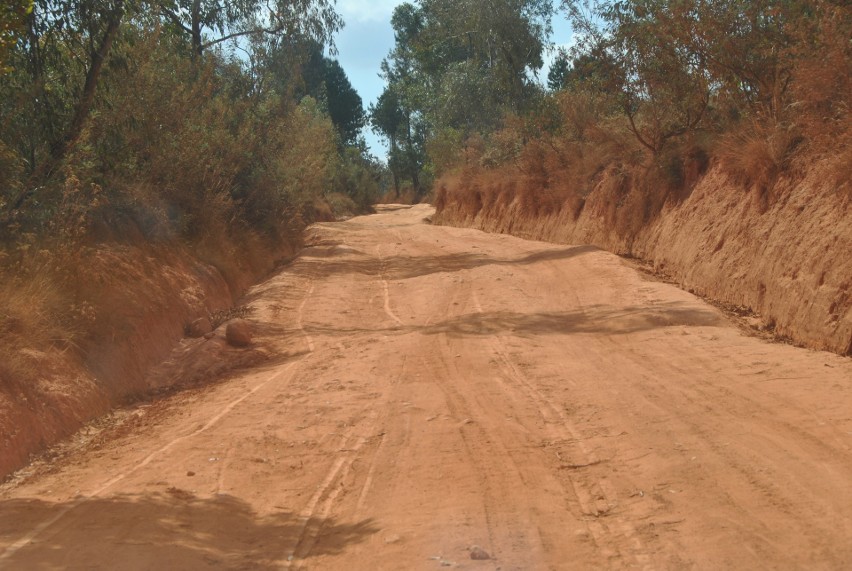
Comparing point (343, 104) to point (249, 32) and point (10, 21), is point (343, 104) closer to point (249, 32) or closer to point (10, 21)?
point (249, 32)

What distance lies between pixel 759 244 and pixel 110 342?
8452mm

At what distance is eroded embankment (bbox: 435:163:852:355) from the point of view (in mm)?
8805

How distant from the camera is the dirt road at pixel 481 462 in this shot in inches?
177

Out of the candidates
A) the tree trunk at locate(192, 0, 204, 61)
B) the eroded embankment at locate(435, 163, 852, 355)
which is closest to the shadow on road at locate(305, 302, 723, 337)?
the eroded embankment at locate(435, 163, 852, 355)

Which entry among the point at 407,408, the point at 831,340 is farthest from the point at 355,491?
the point at 831,340

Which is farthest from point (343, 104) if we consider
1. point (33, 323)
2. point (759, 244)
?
point (33, 323)

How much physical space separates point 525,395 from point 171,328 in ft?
18.7

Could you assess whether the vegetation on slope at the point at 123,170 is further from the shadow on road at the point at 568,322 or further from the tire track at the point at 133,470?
the shadow on road at the point at 568,322

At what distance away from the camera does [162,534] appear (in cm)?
489

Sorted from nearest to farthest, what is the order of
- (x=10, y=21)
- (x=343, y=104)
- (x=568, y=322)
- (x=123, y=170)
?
(x=10, y=21), (x=568, y=322), (x=123, y=170), (x=343, y=104)

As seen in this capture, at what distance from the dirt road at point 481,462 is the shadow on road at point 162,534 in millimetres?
18

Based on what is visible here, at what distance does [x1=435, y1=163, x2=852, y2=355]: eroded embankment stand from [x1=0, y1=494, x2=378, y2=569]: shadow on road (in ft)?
19.4

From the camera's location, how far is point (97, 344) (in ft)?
29.5

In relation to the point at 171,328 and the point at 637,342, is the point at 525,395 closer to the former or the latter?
the point at 637,342
